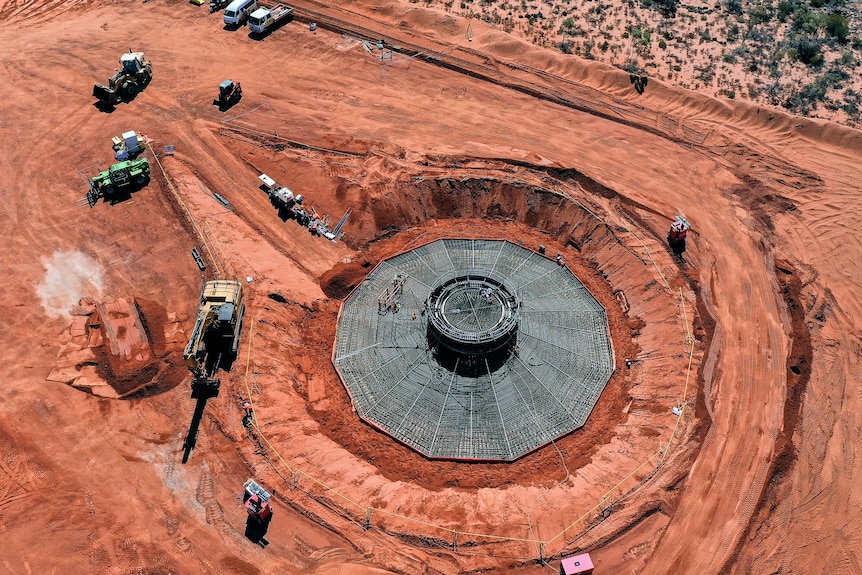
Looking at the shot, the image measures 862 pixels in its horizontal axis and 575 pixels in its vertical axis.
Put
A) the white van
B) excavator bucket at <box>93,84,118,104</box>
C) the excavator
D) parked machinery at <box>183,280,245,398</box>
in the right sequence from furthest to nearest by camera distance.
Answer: the white van → excavator bucket at <box>93,84,118,104</box> → parked machinery at <box>183,280,245,398</box> → the excavator

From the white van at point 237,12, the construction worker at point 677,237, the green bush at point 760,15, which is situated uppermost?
the green bush at point 760,15

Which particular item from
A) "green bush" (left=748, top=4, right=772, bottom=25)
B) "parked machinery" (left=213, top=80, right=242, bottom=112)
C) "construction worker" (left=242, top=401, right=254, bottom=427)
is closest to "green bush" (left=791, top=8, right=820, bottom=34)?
"green bush" (left=748, top=4, right=772, bottom=25)

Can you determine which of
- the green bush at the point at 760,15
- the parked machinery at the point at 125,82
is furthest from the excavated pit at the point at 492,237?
the green bush at the point at 760,15

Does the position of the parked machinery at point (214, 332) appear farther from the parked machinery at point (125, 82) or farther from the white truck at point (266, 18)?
the white truck at point (266, 18)

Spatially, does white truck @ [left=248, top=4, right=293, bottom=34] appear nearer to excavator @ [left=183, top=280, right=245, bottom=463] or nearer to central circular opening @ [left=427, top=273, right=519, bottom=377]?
excavator @ [left=183, top=280, right=245, bottom=463]

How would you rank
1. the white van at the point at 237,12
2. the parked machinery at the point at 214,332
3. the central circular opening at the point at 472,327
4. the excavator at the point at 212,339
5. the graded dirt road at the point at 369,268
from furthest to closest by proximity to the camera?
1. the white van at the point at 237,12
2. the central circular opening at the point at 472,327
3. the parked machinery at the point at 214,332
4. the excavator at the point at 212,339
5. the graded dirt road at the point at 369,268

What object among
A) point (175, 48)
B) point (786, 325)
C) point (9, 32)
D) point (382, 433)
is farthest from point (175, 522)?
point (9, 32)

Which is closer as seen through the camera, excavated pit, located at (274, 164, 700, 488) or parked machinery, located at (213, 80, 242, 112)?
excavated pit, located at (274, 164, 700, 488)
